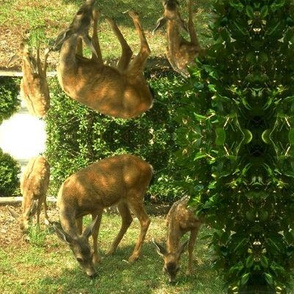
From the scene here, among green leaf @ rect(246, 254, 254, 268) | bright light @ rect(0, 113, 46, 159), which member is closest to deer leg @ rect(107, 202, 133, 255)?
green leaf @ rect(246, 254, 254, 268)

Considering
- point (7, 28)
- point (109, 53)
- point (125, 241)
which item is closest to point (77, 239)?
point (125, 241)

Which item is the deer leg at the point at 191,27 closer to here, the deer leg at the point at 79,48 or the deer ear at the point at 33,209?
the deer leg at the point at 79,48

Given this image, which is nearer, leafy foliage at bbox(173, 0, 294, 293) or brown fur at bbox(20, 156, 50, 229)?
leafy foliage at bbox(173, 0, 294, 293)

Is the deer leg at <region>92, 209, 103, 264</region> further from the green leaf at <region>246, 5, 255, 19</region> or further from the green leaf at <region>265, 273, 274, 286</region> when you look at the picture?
the green leaf at <region>246, 5, 255, 19</region>

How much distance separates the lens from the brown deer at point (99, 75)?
452 inches

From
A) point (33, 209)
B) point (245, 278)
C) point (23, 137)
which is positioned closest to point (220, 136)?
point (245, 278)

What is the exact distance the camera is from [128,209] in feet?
40.2

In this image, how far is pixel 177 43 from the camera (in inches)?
469

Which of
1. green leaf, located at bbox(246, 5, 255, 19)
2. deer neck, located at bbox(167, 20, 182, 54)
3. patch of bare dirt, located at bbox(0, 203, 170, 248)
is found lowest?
patch of bare dirt, located at bbox(0, 203, 170, 248)

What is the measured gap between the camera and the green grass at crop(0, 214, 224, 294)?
10867mm

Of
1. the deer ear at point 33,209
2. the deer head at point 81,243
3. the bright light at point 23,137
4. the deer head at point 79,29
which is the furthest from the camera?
the bright light at point 23,137

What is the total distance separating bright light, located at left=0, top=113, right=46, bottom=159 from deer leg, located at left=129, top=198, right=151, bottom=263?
6.23m

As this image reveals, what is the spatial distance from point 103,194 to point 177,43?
7.59 ft

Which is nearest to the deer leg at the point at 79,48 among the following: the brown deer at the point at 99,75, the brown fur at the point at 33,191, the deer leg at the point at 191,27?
the brown deer at the point at 99,75
